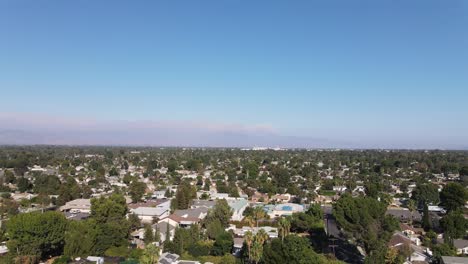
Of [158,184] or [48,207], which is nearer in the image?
[48,207]

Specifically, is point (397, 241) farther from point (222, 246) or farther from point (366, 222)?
point (222, 246)

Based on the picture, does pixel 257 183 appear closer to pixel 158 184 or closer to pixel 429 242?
pixel 158 184

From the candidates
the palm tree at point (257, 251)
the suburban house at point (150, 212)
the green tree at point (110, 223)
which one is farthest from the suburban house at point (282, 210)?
the palm tree at point (257, 251)

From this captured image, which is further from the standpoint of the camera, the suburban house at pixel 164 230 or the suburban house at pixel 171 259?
the suburban house at pixel 164 230

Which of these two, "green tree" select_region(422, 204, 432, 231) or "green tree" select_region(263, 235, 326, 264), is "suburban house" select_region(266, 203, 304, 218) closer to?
"green tree" select_region(422, 204, 432, 231)

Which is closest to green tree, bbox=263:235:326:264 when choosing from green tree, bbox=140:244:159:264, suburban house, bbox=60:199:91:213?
green tree, bbox=140:244:159:264

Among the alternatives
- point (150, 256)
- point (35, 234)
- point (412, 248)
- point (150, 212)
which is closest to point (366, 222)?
point (412, 248)

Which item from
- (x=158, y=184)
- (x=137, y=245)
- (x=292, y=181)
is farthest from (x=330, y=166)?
(x=137, y=245)

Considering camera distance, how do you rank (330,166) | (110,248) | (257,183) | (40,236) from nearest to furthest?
(40,236) → (110,248) → (257,183) → (330,166)

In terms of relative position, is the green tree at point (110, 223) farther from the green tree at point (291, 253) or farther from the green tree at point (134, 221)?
the green tree at point (291, 253)

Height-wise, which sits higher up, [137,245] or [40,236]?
[40,236]
